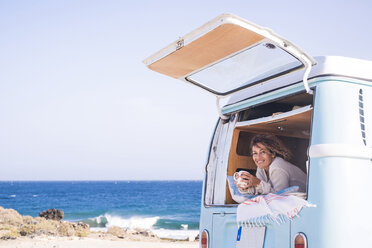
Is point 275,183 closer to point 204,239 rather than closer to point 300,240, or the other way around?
point 204,239

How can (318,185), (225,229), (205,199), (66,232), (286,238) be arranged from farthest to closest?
(66,232)
(205,199)
(225,229)
(286,238)
(318,185)

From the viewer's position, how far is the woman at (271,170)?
13.9ft

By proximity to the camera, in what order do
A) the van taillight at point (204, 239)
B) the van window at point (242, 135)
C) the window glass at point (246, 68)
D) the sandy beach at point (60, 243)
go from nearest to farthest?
1. the window glass at point (246, 68)
2. the van taillight at point (204, 239)
3. the van window at point (242, 135)
4. the sandy beach at point (60, 243)

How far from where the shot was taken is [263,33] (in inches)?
134

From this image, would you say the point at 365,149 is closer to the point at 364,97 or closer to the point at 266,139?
the point at 364,97

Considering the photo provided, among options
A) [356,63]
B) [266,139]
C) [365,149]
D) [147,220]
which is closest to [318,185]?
[365,149]

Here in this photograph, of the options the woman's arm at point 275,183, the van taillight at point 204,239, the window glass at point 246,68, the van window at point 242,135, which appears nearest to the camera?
the window glass at point 246,68

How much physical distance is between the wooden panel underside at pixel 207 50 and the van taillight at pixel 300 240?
4.94 feet

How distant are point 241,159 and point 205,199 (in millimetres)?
593

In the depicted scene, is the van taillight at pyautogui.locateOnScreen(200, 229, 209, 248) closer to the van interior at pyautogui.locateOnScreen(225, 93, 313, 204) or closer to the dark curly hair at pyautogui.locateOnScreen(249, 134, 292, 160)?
the van interior at pyautogui.locateOnScreen(225, 93, 313, 204)

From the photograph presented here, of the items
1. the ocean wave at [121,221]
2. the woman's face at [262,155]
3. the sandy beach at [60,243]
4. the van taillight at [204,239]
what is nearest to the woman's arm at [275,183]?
the woman's face at [262,155]

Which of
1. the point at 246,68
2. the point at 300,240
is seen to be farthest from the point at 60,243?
the point at 300,240

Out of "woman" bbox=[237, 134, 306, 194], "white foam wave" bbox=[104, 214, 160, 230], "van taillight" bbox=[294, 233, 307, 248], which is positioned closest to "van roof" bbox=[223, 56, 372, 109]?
"woman" bbox=[237, 134, 306, 194]

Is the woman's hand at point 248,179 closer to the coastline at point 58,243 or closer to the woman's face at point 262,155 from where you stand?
the woman's face at point 262,155
